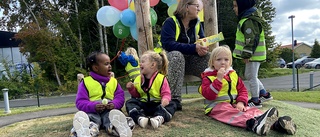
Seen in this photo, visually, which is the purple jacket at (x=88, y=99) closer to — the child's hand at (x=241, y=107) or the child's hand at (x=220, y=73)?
the child's hand at (x=220, y=73)

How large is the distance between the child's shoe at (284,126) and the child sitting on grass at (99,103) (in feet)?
4.88

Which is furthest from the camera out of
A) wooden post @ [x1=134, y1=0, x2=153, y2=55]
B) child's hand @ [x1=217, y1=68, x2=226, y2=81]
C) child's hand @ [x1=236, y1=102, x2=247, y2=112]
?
wooden post @ [x1=134, y1=0, x2=153, y2=55]

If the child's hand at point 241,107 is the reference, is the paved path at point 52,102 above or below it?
below

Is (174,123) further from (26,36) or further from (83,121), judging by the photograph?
(26,36)

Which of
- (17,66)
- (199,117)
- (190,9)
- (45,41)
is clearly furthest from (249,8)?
(17,66)

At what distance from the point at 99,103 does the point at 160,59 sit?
0.92 m

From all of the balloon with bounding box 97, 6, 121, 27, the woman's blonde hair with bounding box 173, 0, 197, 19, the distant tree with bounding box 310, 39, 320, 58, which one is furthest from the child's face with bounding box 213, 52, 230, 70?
the distant tree with bounding box 310, 39, 320, 58

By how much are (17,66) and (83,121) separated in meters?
16.5

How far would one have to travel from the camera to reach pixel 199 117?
314 centimetres

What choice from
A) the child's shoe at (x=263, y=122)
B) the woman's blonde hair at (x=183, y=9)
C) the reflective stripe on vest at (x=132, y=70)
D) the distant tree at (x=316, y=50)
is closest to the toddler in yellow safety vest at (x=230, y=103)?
the child's shoe at (x=263, y=122)

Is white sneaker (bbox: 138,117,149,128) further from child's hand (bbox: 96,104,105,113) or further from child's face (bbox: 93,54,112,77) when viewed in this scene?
child's face (bbox: 93,54,112,77)

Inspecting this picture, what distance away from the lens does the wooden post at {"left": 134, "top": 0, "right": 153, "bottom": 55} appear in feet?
13.6

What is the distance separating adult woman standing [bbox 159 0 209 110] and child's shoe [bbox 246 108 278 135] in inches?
39.9

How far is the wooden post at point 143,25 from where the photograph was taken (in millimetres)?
4152
